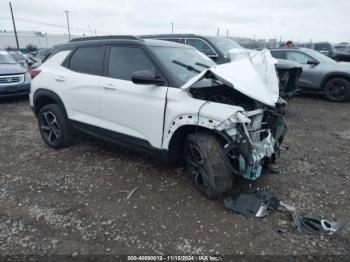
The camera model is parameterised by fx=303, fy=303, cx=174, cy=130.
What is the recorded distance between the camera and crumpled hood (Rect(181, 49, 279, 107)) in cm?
322

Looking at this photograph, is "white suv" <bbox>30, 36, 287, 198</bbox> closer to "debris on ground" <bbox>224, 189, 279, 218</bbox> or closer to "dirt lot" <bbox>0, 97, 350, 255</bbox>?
"debris on ground" <bbox>224, 189, 279, 218</bbox>

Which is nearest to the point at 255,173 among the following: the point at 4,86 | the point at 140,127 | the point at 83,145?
the point at 140,127

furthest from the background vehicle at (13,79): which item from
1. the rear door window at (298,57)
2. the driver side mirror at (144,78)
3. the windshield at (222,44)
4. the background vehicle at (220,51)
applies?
the rear door window at (298,57)

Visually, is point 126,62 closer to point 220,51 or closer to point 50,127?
point 50,127

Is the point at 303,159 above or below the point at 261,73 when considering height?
below

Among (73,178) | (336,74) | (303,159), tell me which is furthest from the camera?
(336,74)

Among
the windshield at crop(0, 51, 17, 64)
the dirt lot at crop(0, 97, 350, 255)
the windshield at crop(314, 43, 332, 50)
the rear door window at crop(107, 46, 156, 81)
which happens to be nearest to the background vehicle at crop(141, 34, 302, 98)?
the dirt lot at crop(0, 97, 350, 255)

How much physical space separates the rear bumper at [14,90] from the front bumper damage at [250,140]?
8360 mm

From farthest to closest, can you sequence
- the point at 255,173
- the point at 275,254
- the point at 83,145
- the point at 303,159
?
1. the point at 83,145
2. the point at 303,159
3. the point at 255,173
4. the point at 275,254

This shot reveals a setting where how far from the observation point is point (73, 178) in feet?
13.6

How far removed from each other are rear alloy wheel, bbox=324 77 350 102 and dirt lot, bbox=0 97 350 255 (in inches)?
163

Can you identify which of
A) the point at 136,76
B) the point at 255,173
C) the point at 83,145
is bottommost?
the point at 83,145

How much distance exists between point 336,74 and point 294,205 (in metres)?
6.93

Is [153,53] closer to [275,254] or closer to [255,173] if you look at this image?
[255,173]
